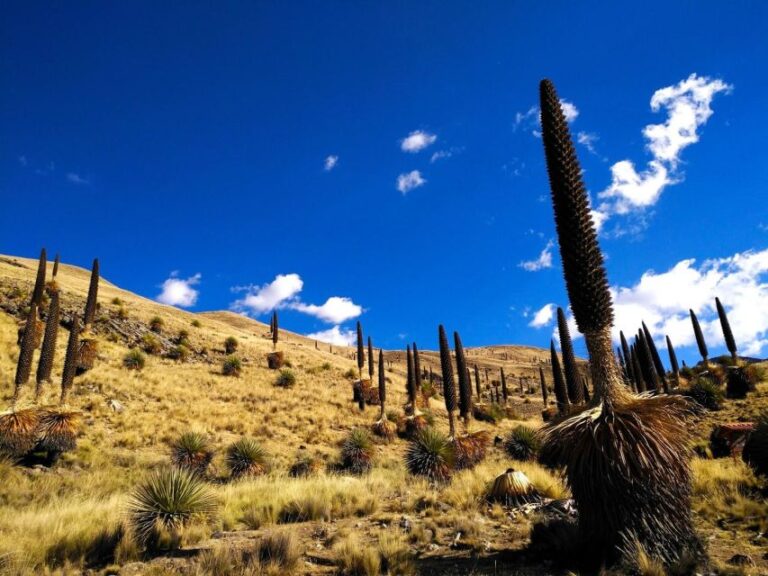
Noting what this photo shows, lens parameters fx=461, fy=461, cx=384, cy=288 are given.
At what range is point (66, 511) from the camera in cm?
984

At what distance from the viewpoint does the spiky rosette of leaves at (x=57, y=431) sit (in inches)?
683

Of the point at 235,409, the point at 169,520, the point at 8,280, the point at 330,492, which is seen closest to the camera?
the point at 169,520

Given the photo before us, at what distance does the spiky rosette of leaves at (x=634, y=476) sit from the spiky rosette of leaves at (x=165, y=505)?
23.8 feet

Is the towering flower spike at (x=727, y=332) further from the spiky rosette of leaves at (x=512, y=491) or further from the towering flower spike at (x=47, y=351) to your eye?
the towering flower spike at (x=47, y=351)

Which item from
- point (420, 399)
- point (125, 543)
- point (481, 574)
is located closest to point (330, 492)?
point (125, 543)

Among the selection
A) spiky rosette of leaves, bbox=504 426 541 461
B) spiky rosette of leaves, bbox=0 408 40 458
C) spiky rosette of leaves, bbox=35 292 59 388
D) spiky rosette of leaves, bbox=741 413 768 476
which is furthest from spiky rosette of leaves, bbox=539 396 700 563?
spiky rosette of leaves, bbox=35 292 59 388

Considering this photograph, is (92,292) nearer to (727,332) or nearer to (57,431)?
(57,431)

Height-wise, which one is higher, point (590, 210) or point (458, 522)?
point (590, 210)

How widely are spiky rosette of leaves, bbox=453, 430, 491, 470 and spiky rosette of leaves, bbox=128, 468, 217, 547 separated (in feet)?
30.3

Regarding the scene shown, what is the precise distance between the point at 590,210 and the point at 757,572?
522 centimetres

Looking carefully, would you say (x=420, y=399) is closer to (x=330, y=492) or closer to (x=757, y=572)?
(x=330, y=492)

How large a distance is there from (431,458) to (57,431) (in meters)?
14.3

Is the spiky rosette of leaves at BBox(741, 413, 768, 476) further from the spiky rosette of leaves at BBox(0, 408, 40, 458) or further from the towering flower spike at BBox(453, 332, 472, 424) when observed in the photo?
the spiky rosette of leaves at BBox(0, 408, 40, 458)

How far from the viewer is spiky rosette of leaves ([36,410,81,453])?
1734 centimetres
